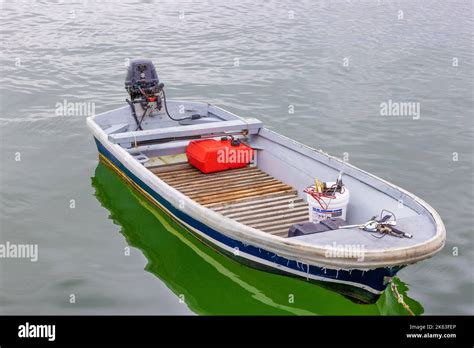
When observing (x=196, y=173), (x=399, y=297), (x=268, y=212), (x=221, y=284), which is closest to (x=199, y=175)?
(x=196, y=173)

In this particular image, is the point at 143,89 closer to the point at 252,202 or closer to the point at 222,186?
the point at 222,186

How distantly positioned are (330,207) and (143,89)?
5.93 m

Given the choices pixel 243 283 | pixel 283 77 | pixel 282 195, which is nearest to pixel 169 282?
pixel 243 283

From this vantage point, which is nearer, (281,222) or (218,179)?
(281,222)

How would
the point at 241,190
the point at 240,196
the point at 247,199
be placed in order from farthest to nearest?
the point at 241,190, the point at 240,196, the point at 247,199

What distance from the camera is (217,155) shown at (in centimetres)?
1179

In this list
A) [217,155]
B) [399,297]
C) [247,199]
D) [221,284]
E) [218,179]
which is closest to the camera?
[399,297]

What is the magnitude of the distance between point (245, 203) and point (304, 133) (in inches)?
235

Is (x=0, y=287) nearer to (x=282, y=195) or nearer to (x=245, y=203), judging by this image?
(x=245, y=203)

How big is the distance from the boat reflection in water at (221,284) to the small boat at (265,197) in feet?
0.94

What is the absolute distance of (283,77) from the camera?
68.0ft

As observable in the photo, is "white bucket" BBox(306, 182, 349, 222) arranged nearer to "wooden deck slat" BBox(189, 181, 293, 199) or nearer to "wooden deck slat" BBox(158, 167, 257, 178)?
"wooden deck slat" BBox(189, 181, 293, 199)

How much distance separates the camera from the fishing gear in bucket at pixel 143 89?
1345cm

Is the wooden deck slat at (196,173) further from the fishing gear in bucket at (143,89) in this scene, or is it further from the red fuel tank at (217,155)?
the fishing gear in bucket at (143,89)
